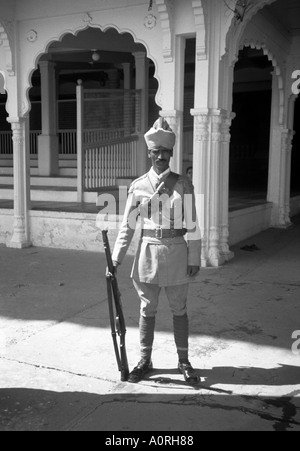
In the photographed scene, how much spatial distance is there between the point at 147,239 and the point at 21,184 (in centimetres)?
479

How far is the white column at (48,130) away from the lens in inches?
457

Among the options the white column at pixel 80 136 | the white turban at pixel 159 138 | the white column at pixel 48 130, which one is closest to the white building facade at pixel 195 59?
the white column at pixel 80 136

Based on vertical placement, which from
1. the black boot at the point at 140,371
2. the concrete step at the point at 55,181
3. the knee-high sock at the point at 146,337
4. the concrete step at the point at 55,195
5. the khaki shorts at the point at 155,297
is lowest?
the black boot at the point at 140,371

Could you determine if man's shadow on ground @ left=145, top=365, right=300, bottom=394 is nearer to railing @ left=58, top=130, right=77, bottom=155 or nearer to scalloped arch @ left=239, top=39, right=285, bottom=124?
scalloped arch @ left=239, top=39, right=285, bottom=124

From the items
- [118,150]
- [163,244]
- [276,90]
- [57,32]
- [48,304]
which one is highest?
[57,32]

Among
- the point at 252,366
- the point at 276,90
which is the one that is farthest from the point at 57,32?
the point at 252,366

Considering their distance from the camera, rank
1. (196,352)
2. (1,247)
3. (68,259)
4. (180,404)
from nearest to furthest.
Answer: (180,404) → (196,352) → (68,259) → (1,247)

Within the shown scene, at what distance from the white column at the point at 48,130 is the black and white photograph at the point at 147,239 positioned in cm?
4

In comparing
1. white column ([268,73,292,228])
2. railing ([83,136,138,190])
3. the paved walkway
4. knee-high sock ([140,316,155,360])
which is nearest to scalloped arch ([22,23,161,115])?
railing ([83,136,138,190])

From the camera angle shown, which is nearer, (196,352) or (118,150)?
(196,352)

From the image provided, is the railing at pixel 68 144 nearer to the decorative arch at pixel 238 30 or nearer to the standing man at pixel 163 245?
the decorative arch at pixel 238 30

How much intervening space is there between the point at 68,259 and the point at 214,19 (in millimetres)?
3587

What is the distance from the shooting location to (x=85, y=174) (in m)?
8.55

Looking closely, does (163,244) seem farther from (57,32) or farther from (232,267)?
(57,32)
